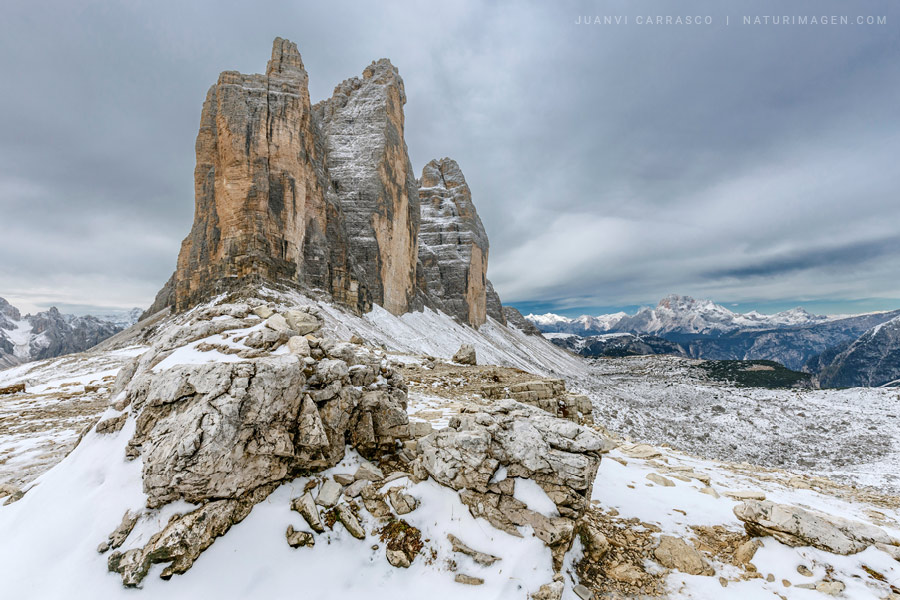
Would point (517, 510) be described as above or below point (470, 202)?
below

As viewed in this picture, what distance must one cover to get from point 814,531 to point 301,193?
5586 cm

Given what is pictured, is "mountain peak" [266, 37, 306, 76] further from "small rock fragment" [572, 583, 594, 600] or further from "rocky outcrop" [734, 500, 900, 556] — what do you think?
"rocky outcrop" [734, 500, 900, 556]

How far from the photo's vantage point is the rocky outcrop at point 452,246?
9706cm

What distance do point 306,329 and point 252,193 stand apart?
45159 mm

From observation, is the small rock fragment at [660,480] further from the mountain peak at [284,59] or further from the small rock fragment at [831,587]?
the mountain peak at [284,59]

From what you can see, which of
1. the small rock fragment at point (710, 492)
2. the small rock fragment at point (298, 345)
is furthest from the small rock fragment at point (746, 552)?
the small rock fragment at point (298, 345)

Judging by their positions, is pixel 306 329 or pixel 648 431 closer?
pixel 306 329

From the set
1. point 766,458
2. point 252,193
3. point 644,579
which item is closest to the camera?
point 644,579

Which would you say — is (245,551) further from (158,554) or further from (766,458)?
(766,458)

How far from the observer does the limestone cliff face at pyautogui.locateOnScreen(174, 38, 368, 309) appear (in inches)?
1754

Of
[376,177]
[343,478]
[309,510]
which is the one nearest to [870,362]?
[376,177]

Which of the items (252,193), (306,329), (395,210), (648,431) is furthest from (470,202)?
(306,329)

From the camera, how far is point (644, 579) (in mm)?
5480

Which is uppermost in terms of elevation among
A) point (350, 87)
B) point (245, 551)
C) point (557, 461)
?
point (350, 87)
